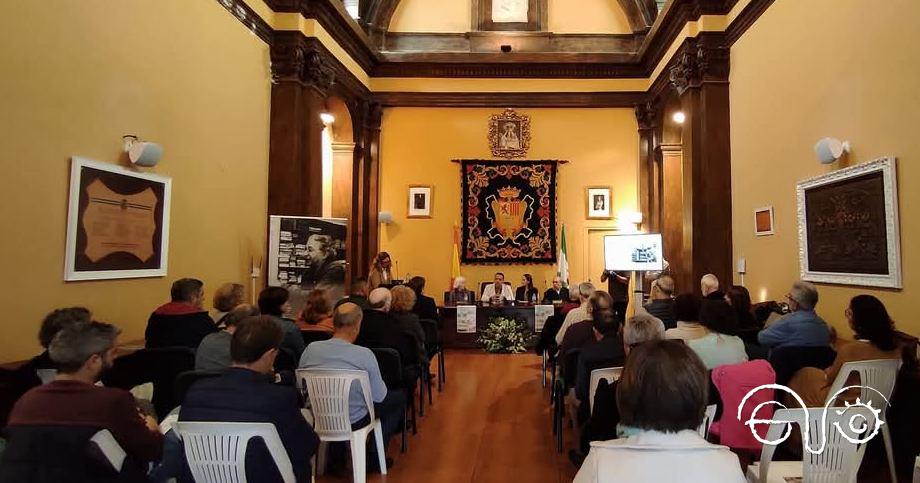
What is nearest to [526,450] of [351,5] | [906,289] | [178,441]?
[178,441]

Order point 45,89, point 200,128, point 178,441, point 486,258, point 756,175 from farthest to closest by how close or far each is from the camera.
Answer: point 486,258 < point 756,175 < point 200,128 < point 45,89 < point 178,441

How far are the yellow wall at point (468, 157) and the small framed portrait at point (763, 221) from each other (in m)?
3.48

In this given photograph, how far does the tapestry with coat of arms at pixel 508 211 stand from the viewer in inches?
362

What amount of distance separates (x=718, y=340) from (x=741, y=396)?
1.10 feet

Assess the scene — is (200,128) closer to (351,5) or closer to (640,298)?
(351,5)

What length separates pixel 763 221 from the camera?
552 centimetres

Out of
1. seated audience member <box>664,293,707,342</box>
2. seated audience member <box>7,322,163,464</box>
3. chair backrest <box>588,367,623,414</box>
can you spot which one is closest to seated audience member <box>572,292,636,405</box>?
chair backrest <box>588,367,623,414</box>

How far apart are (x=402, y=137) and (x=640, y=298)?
4817 mm

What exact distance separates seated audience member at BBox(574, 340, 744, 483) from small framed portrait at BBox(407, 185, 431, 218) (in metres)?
7.99

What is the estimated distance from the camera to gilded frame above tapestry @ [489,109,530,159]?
9.30 m

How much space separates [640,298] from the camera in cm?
650

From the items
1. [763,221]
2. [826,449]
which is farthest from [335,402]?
[763,221]

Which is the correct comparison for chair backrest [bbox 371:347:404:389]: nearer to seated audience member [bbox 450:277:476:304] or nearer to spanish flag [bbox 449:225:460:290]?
seated audience member [bbox 450:277:476:304]

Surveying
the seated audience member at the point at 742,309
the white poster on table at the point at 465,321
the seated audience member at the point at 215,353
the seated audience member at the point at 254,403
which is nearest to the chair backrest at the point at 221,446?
the seated audience member at the point at 254,403
